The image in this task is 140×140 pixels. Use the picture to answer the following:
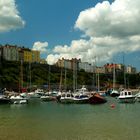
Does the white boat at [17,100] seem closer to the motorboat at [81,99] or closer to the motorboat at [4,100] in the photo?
the motorboat at [4,100]

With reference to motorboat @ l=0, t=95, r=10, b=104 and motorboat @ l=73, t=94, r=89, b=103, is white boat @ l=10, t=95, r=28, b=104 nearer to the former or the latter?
motorboat @ l=0, t=95, r=10, b=104

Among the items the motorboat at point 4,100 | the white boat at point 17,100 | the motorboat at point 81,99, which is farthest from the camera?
the motorboat at point 4,100

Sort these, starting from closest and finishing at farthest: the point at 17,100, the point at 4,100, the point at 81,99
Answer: the point at 81,99 < the point at 4,100 < the point at 17,100

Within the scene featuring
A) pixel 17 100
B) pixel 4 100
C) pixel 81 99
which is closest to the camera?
pixel 81 99

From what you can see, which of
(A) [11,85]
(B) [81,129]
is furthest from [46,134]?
(A) [11,85]

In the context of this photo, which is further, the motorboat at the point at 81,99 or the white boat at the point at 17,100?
the white boat at the point at 17,100

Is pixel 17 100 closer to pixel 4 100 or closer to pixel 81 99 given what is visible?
pixel 4 100

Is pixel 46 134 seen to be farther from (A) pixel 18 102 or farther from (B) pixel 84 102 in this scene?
(A) pixel 18 102

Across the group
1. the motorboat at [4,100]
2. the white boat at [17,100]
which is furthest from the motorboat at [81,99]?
the motorboat at [4,100]

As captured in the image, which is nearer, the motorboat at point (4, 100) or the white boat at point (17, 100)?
the white boat at point (17, 100)

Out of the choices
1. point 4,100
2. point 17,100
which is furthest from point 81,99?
point 4,100

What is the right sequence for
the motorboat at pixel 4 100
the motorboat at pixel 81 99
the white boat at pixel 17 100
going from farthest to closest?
the motorboat at pixel 4 100 < the white boat at pixel 17 100 < the motorboat at pixel 81 99

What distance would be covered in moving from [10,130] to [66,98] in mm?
62450

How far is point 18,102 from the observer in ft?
362
